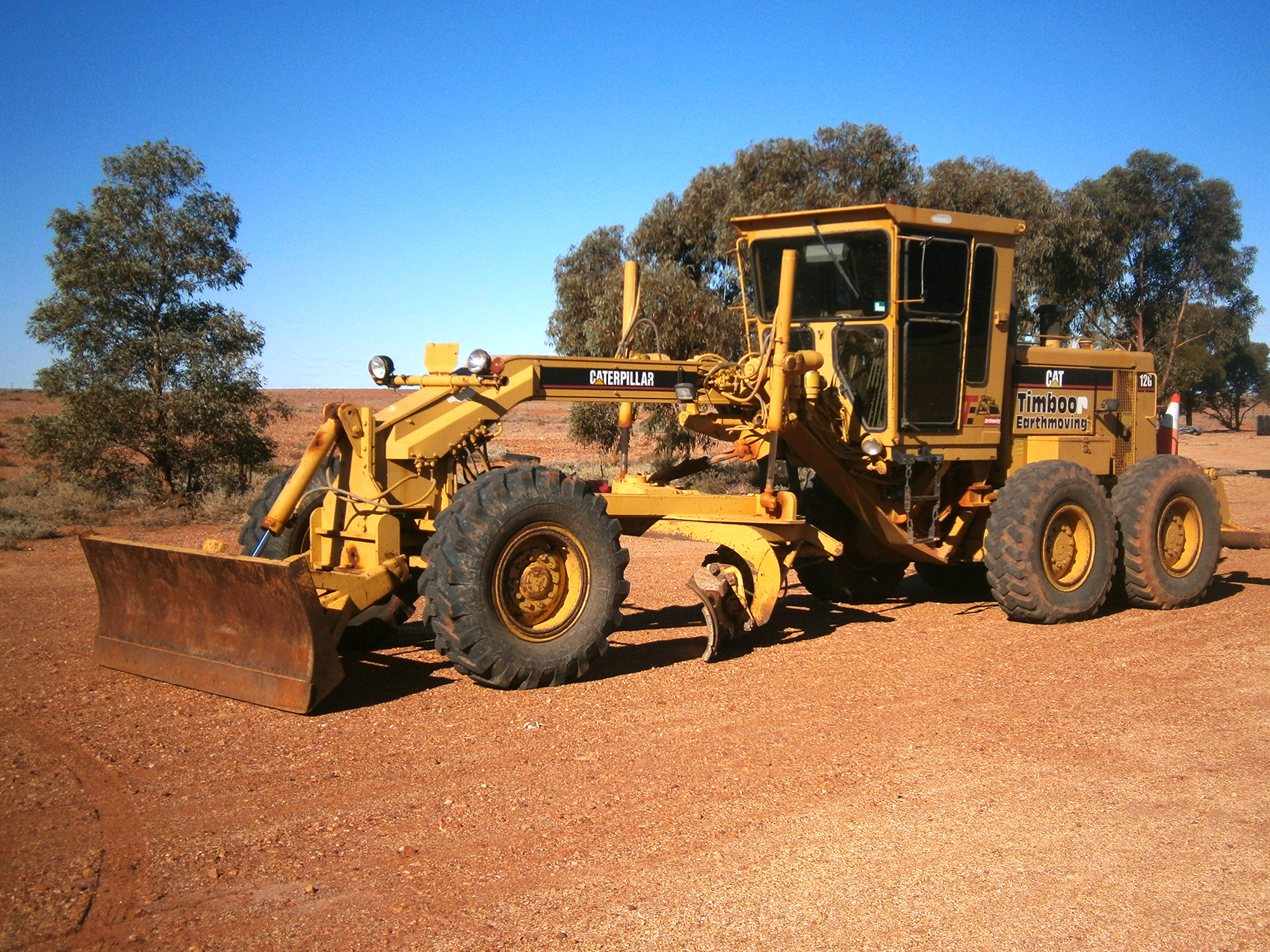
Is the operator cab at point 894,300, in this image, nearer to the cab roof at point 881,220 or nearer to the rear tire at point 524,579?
the cab roof at point 881,220

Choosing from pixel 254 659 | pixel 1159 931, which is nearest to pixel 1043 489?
pixel 1159 931

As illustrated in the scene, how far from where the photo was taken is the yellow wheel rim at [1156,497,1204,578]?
999 cm

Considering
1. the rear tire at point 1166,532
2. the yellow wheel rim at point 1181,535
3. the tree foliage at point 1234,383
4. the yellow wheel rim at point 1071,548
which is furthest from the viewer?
the tree foliage at point 1234,383

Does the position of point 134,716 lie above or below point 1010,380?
below

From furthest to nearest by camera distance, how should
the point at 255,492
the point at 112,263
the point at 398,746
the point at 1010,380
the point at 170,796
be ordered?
1. the point at 255,492
2. the point at 112,263
3. the point at 1010,380
4. the point at 398,746
5. the point at 170,796

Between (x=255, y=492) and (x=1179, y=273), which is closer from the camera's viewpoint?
(x=255, y=492)

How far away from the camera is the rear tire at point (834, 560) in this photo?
10.4 metres

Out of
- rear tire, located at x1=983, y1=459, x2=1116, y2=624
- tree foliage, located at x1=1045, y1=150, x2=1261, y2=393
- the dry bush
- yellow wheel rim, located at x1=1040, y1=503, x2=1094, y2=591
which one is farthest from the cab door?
tree foliage, located at x1=1045, y1=150, x2=1261, y2=393

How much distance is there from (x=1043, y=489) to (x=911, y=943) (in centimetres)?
596

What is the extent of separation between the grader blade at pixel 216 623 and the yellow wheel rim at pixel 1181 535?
24.2 feet

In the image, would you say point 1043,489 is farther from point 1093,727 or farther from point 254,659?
point 254,659

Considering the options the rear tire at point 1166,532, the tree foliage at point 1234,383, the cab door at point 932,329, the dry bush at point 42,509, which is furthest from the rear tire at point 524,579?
the tree foliage at point 1234,383

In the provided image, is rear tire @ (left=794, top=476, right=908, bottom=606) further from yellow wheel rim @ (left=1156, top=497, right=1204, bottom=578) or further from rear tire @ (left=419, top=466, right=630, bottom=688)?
rear tire @ (left=419, top=466, right=630, bottom=688)

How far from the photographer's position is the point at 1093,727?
6.22 meters
